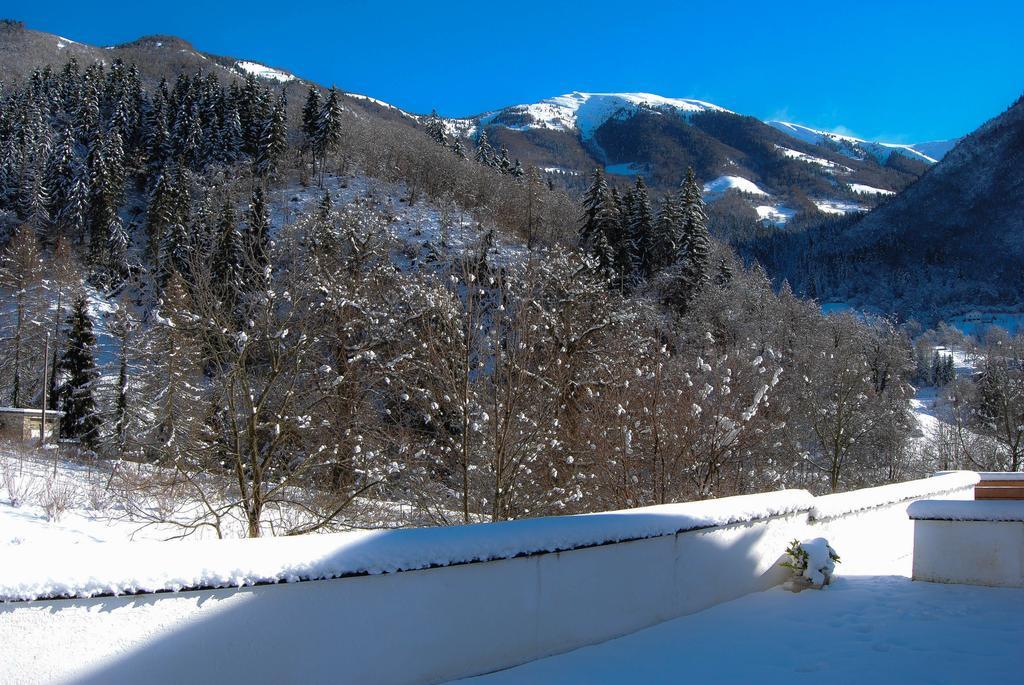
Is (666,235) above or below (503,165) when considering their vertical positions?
below

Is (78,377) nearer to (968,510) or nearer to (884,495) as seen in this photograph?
(884,495)

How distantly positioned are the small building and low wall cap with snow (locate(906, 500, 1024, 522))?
106 ft

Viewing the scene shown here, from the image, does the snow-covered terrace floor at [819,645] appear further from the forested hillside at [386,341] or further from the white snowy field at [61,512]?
the white snowy field at [61,512]

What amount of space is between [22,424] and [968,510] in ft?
121

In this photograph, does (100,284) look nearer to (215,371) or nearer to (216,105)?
(216,105)

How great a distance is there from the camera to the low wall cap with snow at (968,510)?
6168 mm

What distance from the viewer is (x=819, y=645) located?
15.3 feet

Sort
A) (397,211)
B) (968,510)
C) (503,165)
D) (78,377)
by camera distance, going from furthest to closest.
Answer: (503,165) < (397,211) < (78,377) < (968,510)

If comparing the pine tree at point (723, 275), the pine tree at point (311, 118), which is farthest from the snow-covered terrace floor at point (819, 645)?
the pine tree at point (311, 118)

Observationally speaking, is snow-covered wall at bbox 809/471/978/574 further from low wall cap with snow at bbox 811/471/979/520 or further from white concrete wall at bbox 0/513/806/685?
white concrete wall at bbox 0/513/806/685

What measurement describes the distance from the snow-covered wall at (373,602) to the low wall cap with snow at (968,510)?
2.19m

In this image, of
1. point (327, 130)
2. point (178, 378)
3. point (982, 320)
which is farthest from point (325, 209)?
point (982, 320)

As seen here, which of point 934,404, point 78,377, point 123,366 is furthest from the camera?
point 934,404

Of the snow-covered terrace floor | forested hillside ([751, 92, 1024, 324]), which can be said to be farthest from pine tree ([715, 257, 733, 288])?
forested hillside ([751, 92, 1024, 324])
